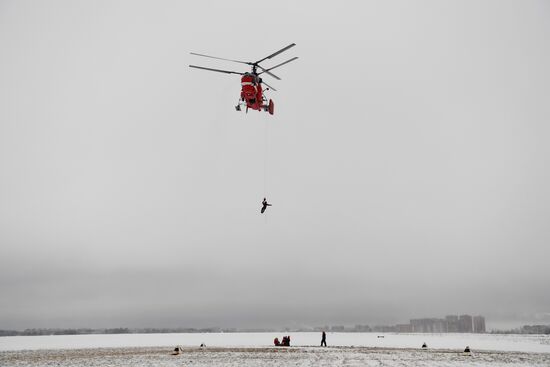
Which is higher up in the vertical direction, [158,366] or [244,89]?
[244,89]

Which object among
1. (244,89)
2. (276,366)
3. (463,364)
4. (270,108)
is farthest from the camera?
(270,108)

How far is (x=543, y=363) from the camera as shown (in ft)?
95.5

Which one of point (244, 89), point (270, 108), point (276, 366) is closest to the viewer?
point (276, 366)

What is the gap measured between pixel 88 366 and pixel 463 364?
24.5m

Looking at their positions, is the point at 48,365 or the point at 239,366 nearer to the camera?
the point at 239,366

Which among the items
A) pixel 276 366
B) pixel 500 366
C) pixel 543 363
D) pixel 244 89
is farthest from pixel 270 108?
pixel 543 363

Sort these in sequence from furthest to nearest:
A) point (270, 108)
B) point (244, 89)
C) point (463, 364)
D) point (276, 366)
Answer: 1. point (270, 108)
2. point (244, 89)
3. point (463, 364)
4. point (276, 366)

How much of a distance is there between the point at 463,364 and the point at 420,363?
266cm

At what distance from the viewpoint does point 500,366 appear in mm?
26625

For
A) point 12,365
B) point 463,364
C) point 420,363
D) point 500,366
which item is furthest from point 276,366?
point 12,365

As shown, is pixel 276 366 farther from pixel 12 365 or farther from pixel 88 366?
pixel 12 365

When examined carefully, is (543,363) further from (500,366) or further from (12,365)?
(12,365)

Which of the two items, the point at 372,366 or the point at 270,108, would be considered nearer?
the point at 372,366

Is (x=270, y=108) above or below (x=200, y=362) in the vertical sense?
above
